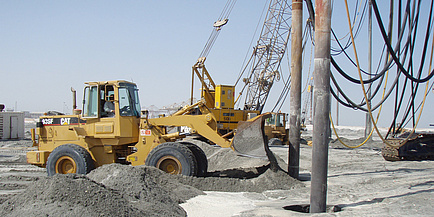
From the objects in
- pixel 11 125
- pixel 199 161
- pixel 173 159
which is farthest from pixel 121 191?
pixel 11 125

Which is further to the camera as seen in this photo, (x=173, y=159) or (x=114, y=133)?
(x=114, y=133)

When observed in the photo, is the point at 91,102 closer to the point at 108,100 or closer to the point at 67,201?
the point at 108,100

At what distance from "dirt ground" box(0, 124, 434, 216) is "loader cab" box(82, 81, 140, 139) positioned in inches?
76.2

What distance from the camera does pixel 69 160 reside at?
31.8 ft

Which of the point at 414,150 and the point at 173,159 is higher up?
the point at 173,159

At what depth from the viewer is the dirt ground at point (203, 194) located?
18.0 feet

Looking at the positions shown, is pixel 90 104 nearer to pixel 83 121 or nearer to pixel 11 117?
pixel 83 121

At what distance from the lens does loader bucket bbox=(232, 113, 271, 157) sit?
364 inches

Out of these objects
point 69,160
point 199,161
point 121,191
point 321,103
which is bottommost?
point 121,191

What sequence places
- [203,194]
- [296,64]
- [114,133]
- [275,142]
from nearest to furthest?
1. [203,194]
2. [296,64]
3. [114,133]
4. [275,142]

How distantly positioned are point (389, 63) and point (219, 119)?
15214 mm

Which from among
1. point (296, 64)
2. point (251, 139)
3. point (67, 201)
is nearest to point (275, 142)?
point (251, 139)

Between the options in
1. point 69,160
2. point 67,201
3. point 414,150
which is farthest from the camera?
point 414,150

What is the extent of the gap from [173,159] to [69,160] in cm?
291
